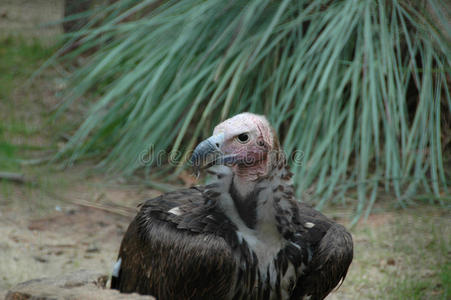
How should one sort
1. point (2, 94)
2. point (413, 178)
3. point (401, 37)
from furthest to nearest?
point (2, 94), point (401, 37), point (413, 178)

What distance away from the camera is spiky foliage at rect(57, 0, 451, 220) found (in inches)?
158

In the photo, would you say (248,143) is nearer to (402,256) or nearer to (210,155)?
(210,155)

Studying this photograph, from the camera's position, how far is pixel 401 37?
429 centimetres

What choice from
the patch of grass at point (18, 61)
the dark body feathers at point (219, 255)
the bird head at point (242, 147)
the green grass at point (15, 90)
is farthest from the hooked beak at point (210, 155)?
the patch of grass at point (18, 61)

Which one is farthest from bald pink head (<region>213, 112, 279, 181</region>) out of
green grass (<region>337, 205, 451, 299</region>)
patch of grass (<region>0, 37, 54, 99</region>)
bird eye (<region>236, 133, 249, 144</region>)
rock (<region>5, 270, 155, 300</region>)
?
patch of grass (<region>0, 37, 54, 99</region>)

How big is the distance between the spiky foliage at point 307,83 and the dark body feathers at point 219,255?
1.54 m

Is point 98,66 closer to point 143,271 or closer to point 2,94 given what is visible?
point 2,94

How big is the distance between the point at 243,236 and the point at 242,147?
0.98 ft

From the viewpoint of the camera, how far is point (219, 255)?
2.15 meters

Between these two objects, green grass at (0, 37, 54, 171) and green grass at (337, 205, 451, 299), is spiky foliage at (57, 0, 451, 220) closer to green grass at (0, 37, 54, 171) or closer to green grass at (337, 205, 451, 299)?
green grass at (337, 205, 451, 299)

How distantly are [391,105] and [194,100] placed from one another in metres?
1.23

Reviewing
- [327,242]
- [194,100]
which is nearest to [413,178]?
[194,100]

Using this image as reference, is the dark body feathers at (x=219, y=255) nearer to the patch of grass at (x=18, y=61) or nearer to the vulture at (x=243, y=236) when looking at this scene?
the vulture at (x=243, y=236)

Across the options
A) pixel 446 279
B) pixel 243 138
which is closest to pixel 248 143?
pixel 243 138
